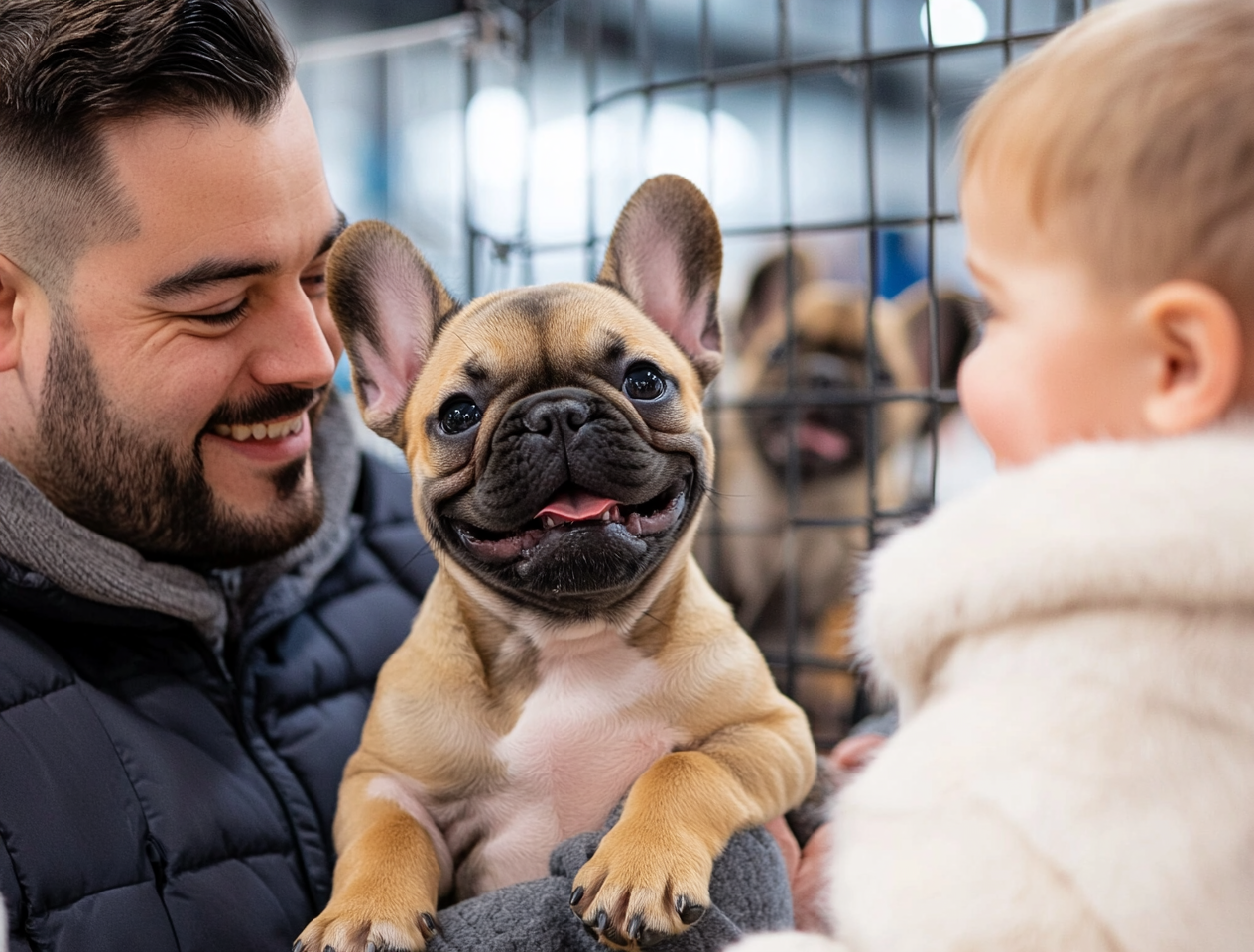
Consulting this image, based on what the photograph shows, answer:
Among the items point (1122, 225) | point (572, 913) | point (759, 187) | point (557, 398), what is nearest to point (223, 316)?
point (557, 398)

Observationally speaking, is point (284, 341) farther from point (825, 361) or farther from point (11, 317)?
point (825, 361)

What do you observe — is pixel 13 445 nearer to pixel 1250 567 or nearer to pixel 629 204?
pixel 629 204

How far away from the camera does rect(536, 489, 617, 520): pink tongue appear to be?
85 cm

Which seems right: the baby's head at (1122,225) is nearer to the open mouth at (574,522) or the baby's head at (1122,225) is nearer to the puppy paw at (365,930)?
the open mouth at (574,522)

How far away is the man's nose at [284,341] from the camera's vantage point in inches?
41.3

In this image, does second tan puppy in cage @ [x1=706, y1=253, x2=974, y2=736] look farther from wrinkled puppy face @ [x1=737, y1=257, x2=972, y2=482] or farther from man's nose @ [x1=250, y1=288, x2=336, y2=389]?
man's nose @ [x1=250, y1=288, x2=336, y2=389]

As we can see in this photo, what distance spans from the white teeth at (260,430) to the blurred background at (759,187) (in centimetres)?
39

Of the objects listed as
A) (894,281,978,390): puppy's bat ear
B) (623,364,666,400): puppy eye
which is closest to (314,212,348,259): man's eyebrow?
(623,364,666,400): puppy eye

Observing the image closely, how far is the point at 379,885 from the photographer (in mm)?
806

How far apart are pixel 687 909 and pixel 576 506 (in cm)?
32

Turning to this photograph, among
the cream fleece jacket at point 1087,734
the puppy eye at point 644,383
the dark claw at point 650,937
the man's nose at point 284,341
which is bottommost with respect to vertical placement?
the dark claw at point 650,937

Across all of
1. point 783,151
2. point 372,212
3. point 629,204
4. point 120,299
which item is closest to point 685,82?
point 783,151

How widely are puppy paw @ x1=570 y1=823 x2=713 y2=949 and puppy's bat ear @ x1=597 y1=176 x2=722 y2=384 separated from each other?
18.7 inches

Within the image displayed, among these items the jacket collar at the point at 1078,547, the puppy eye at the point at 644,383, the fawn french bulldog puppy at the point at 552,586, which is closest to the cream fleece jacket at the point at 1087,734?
the jacket collar at the point at 1078,547
